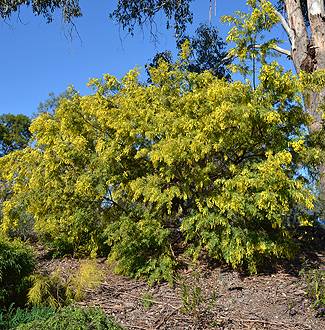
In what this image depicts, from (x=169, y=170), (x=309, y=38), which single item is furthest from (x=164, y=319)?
(x=309, y=38)

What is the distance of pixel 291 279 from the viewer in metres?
6.53

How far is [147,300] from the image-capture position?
5.77 metres

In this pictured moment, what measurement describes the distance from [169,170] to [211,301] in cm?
167

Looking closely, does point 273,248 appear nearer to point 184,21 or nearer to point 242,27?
point 242,27

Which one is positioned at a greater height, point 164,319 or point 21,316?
point 21,316

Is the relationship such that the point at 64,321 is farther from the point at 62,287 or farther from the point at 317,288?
the point at 317,288

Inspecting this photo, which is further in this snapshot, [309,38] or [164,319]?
[309,38]

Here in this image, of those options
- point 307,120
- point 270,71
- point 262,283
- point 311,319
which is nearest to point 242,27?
point 270,71

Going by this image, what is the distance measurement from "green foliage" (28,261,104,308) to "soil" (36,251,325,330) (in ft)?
0.42

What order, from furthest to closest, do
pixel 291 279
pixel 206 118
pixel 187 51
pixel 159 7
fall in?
pixel 159 7 < pixel 187 51 < pixel 291 279 < pixel 206 118

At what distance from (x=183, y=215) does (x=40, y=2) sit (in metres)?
6.67

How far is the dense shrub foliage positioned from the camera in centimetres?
594

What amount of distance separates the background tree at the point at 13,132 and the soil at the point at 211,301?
18.8m

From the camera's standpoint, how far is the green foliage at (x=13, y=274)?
5.34 meters
